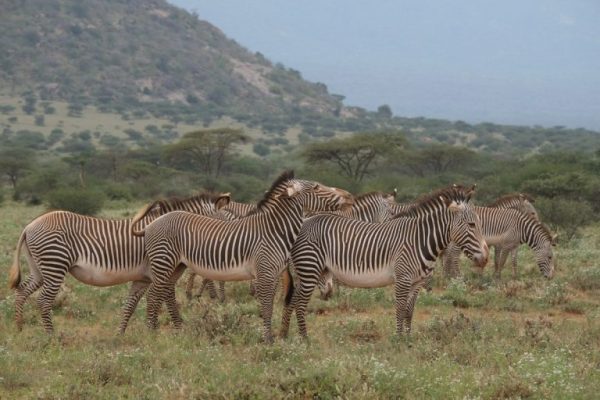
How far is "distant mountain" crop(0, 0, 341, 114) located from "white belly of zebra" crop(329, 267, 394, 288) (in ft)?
277

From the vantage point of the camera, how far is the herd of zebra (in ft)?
28.3

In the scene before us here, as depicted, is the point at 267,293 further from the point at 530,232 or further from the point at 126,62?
the point at 126,62

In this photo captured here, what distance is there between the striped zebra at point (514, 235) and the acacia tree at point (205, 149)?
2849 cm

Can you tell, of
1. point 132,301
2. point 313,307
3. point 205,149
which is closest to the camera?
point 132,301

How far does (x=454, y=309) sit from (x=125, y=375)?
5.51m

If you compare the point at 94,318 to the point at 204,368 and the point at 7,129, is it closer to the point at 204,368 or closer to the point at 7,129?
the point at 204,368

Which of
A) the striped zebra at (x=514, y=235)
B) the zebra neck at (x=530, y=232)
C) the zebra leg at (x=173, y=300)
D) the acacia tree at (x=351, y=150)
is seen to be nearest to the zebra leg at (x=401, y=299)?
the zebra leg at (x=173, y=300)

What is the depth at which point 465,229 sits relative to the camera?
8898mm

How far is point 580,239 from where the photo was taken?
19266mm

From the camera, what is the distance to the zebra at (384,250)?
8.77 metres

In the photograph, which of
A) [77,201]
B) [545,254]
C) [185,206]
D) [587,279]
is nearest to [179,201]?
[185,206]

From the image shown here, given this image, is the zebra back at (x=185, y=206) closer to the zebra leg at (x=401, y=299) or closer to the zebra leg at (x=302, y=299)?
the zebra leg at (x=302, y=299)

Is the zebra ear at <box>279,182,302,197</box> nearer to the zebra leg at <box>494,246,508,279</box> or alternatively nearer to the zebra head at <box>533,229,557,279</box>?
the zebra leg at <box>494,246,508,279</box>

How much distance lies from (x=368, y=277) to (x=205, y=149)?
35383 mm
